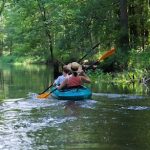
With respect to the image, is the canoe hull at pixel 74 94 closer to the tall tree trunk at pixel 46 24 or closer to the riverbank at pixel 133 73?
the riverbank at pixel 133 73

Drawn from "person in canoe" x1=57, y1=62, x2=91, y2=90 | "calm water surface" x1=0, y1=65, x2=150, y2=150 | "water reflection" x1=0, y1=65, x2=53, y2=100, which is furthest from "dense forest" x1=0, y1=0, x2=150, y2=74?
"calm water surface" x1=0, y1=65, x2=150, y2=150

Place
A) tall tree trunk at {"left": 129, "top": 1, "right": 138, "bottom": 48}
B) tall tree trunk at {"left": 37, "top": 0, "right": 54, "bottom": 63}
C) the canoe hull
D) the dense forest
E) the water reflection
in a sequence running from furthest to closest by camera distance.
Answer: tall tree trunk at {"left": 37, "top": 0, "right": 54, "bottom": 63} → tall tree trunk at {"left": 129, "top": 1, "right": 138, "bottom": 48} → the dense forest → the water reflection → the canoe hull

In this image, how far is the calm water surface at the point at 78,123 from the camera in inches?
315

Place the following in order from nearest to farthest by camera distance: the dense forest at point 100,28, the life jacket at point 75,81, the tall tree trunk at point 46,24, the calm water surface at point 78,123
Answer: the calm water surface at point 78,123, the life jacket at point 75,81, the dense forest at point 100,28, the tall tree trunk at point 46,24

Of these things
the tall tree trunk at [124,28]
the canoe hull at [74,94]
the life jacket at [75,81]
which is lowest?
the canoe hull at [74,94]

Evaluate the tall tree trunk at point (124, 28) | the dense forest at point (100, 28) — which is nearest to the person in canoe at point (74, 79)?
the dense forest at point (100, 28)

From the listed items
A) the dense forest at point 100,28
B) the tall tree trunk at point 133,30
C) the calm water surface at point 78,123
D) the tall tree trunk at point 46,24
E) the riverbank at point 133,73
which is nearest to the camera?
the calm water surface at point 78,123

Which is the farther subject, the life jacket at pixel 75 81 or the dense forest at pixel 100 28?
the dense forest at pixel 100 28

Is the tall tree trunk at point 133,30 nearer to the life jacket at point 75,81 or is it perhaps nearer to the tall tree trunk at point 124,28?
the tall tree trunk at point 124,28

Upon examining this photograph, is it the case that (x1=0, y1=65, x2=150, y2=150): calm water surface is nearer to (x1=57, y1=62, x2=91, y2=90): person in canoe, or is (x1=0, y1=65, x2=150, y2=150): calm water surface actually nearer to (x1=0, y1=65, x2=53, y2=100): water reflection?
(x1=57, y1=62, x2=91, y2=90): person in canoe

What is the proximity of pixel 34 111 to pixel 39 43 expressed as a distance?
69.9 feet

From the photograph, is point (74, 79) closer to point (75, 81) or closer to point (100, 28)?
point (75, 81)

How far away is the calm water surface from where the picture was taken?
8008mm

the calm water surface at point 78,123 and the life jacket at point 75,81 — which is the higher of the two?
the life jacket at point 75,81
